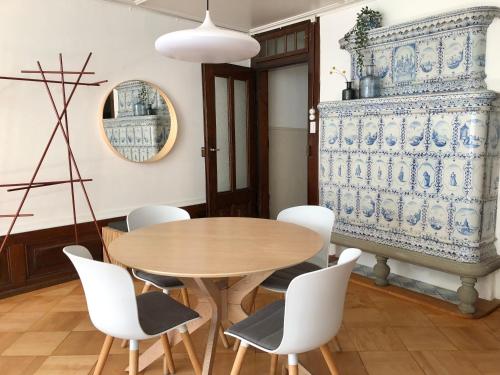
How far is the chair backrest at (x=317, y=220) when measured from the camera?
2569 millimetres

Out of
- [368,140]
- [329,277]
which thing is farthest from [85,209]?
[329,277]

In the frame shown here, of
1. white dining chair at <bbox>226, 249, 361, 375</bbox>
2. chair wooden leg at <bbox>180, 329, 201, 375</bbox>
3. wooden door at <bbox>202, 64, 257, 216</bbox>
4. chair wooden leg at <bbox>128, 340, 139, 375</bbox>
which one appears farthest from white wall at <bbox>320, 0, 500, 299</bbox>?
chair wooden leg at <bbox>128, 340, 139, 375</bbox>

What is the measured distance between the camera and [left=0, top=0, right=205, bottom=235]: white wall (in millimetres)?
3219

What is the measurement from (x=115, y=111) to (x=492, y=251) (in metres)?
3.35

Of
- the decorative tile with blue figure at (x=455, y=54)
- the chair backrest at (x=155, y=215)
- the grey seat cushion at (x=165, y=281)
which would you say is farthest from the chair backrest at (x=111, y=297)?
the decorative tile with blue figure at (x=455, y=54)

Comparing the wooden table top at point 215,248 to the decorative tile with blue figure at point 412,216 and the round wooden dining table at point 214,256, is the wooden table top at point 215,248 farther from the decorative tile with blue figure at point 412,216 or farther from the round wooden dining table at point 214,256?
the decorative tile with blue figure at point 412,216

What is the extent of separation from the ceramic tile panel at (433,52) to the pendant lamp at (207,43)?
5.63ft

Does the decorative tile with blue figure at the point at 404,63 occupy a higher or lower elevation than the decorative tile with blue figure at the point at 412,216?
higher

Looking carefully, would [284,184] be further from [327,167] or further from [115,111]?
[115,111]

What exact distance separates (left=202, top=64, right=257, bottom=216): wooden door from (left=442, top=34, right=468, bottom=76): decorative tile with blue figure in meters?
2.23

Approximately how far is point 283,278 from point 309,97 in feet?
8.06

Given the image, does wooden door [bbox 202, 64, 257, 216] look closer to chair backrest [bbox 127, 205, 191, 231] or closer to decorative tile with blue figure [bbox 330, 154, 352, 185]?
decorative tile with blue figure [bbox 330, 154, 352, 185]

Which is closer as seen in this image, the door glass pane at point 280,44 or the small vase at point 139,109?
the small vase at point 139,109

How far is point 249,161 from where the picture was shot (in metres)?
4.91
